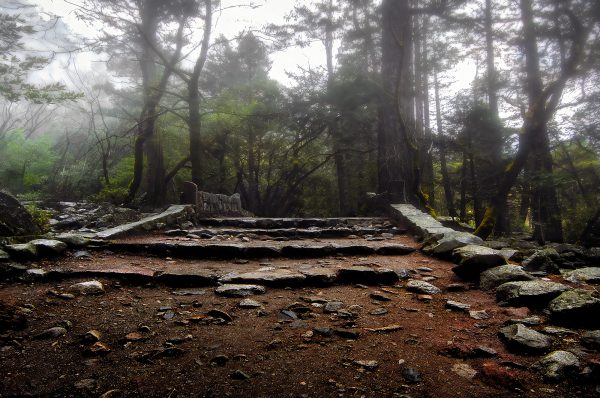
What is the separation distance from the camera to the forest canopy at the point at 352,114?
9.48 metres

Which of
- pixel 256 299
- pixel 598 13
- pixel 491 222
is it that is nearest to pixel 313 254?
pixel 256 299

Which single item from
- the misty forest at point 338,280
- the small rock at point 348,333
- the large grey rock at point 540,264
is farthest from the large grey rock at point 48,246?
the large grey rock at point 540,264

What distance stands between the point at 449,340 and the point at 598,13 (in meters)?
9.83

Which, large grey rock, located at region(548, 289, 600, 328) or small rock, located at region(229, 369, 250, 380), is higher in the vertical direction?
large grey rock, located at region(548, 289, 600, 328)

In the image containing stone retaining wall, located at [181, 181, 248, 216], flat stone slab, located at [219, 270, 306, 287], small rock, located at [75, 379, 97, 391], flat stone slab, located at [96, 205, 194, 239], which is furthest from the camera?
stone retaining wall, located at [181, 181, 248, 216]

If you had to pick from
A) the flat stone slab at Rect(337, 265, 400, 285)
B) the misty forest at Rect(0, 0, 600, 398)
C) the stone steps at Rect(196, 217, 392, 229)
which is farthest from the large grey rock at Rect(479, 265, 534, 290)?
the stone steps at Rect(196, 217, 392, 229)

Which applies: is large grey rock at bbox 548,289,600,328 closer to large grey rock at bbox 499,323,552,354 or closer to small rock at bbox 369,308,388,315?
large grey rock at bbox 499,323,552,354

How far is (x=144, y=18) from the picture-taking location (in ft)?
41.7

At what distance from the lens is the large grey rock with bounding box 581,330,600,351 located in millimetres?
1806

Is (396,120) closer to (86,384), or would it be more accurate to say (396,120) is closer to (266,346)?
(266,346)

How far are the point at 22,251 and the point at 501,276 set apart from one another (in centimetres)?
461

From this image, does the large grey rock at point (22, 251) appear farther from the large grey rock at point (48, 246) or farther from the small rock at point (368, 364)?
the small rock at point (368, 364)

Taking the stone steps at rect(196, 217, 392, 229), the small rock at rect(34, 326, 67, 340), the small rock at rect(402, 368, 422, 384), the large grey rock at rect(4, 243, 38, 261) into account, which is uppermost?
the stone steps at rect(196, 217, 392, 229)

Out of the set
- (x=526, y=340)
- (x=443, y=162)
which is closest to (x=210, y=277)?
(x=526, y=340)
